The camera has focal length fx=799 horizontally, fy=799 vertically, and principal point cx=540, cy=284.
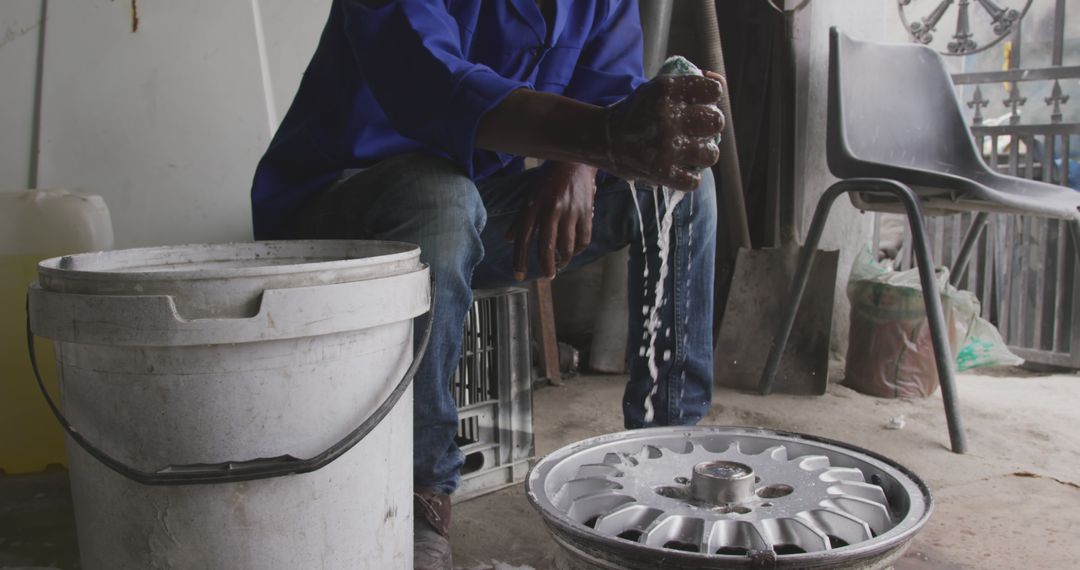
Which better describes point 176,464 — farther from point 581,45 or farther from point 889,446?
point 889,446

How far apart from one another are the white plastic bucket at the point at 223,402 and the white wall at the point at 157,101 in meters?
1.30

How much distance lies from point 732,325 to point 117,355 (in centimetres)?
247

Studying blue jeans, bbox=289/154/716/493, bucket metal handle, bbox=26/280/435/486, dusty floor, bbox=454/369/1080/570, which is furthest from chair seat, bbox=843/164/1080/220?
bucket metal handle, bbox=26/280/435/486

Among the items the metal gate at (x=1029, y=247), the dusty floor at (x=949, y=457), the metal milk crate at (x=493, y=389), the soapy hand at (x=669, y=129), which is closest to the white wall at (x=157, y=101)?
the metal milk crate at (x=493, y=389)

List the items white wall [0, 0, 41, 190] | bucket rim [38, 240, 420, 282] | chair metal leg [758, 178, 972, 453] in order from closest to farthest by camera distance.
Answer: bucket rim [38, 240, 420, 282]
white wall [0, 0, 41, 190]
chair metal leg [758, 178, 972, 453]

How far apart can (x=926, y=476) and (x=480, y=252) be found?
1395mm

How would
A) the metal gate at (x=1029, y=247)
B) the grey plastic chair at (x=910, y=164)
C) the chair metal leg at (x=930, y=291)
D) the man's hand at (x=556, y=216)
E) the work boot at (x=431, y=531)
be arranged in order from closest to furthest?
1. the work boot at (x=431, y=531)
2. the man's hand at (x=556, y=216)
3. the chair metal leg at (x=930, y=291)
4. the grey plastic chair at (x=910, y=164)
5. the metal gate at (x=1029, y=247)

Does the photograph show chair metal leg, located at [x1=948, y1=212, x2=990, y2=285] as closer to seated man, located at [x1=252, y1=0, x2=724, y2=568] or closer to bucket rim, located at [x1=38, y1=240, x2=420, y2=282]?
seated man, located at [x1=252, y1=0, x2=724, y2=568]

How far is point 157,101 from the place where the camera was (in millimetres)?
2305

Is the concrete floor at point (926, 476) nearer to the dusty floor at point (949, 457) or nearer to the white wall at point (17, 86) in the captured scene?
the dusty floor at point (949, 457)

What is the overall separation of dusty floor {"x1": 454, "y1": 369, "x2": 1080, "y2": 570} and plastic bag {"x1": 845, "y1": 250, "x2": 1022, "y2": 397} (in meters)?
0.08

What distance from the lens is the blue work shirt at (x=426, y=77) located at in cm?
132

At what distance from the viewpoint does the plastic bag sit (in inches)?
114

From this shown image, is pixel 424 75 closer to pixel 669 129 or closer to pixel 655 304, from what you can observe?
pixel 669 129
